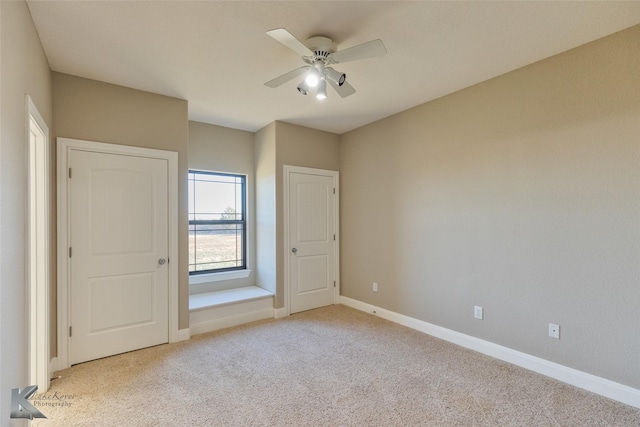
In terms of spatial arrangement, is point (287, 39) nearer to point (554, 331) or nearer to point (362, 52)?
point (362, 52)

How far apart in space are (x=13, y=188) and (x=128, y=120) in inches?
64.0

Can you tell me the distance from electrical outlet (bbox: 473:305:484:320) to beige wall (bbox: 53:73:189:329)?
3.02 metres

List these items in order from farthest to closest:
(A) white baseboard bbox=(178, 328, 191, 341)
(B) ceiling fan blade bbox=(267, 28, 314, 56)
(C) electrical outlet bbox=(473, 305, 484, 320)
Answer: (A) white baseboard bbox=(178, 328, 191, 341) < (C) electrical outlet bbox=(473, 305, 484, 320) < (B) ceiling fan blade bbox=(267, 28, 314, 56)

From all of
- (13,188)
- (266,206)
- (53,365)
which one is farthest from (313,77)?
(53,365)

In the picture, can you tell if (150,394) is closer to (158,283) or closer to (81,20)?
(158,283)

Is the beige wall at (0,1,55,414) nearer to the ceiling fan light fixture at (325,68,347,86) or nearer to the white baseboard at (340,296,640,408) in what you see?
the ceiling fan light fixture at (325,68,347,86)

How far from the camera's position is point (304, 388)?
2.31 metres

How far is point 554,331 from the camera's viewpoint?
244 centimetres

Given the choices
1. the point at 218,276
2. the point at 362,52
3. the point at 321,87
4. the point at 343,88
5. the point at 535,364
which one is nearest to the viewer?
the point at 362,52

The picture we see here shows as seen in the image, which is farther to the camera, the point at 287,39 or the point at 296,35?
the point at 296,35

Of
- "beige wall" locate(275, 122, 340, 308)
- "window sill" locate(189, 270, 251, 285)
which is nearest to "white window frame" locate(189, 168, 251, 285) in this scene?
"window sill" locate(189, 270, 251, 285)

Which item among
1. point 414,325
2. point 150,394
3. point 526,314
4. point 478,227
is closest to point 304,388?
point 150,394

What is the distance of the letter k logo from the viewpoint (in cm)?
148

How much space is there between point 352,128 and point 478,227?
7.41ft
